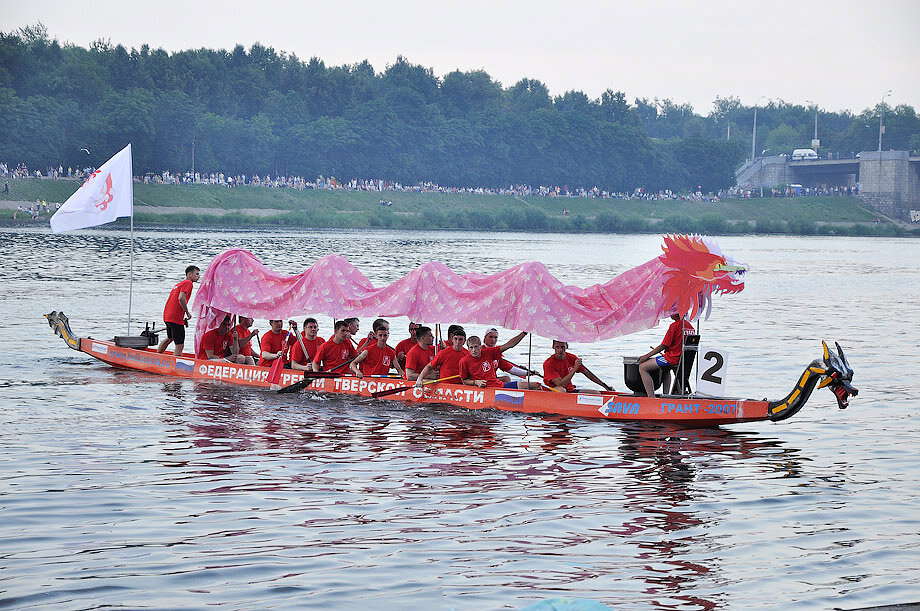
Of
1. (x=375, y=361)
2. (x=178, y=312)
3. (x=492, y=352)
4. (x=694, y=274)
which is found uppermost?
(x=694, y=274)

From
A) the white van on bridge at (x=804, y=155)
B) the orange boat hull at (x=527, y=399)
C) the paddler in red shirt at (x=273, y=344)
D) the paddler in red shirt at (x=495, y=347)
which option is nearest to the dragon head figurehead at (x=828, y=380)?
the orange boat hull at (x=527, y=399)

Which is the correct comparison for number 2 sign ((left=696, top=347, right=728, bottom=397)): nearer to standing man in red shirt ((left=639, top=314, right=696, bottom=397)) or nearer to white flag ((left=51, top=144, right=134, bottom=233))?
standing man in red shirt ((left=639, top=314, right=696, bottom=397))

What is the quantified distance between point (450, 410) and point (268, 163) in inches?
4148

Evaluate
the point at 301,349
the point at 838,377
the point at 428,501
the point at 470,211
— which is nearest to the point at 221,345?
the point at 301,349

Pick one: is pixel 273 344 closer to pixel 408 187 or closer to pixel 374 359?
pixel 374 359

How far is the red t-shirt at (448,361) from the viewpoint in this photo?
21547 millimetres

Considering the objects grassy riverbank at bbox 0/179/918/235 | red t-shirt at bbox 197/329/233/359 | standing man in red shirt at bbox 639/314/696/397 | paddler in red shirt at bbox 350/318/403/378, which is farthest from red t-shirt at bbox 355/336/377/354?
grassy riverbank at bbox 0/179/918/235

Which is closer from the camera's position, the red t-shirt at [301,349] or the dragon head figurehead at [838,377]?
the dragon head figurehead at [838,377]

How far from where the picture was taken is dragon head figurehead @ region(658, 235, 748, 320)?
63.0 ft

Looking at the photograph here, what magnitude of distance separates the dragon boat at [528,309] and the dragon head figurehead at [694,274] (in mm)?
18

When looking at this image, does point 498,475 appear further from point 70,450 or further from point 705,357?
point 70,450

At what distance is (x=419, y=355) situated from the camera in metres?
22.0

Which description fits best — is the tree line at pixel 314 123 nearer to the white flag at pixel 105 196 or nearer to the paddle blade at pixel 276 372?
the white flag at pixel 105 196

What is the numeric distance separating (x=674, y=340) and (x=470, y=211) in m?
108
